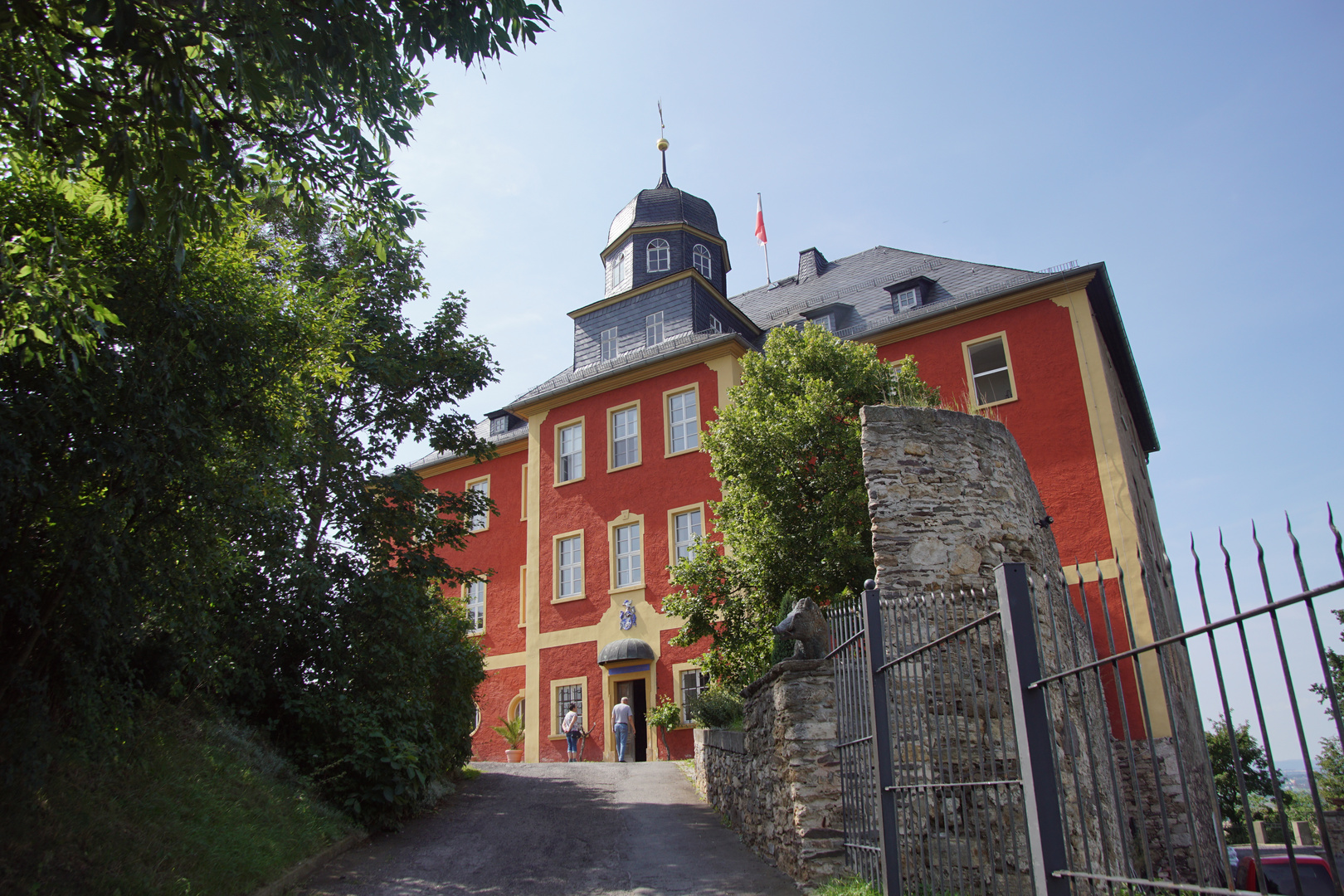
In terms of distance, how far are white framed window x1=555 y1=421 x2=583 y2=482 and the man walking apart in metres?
6.46

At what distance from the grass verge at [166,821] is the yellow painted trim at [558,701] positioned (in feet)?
36.3

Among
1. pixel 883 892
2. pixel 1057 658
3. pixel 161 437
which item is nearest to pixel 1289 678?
pixel 1057 658

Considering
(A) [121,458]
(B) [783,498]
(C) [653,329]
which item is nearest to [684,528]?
(C) [653,329]

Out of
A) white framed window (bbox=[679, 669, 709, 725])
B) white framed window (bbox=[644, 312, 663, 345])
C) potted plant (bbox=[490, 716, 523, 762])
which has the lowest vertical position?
potted plant (bbox=[490, 716, 523, 762])

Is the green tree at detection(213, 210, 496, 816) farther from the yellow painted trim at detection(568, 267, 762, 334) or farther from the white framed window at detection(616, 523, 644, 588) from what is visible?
the yellow painted trim at detection(568, 267, 762, 334)

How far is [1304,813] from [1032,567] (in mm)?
18292

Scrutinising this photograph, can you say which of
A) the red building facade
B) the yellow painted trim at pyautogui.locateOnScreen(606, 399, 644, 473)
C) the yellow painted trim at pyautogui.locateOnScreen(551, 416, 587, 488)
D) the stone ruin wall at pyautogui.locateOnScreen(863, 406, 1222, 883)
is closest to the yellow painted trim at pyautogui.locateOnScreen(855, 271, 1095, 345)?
the red building facade

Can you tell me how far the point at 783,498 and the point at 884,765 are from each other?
888cm

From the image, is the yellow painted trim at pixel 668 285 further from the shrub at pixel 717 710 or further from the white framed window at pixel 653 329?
the shrub at pixel 717 710

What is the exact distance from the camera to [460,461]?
2720 centimetres

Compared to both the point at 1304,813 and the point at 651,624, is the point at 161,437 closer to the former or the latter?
the point at 651,624

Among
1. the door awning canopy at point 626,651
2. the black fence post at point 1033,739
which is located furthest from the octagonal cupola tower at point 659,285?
the black fence post at point 1033,739

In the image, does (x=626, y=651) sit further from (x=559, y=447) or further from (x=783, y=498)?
(x=783, y=498)

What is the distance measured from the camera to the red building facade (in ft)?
57.1
